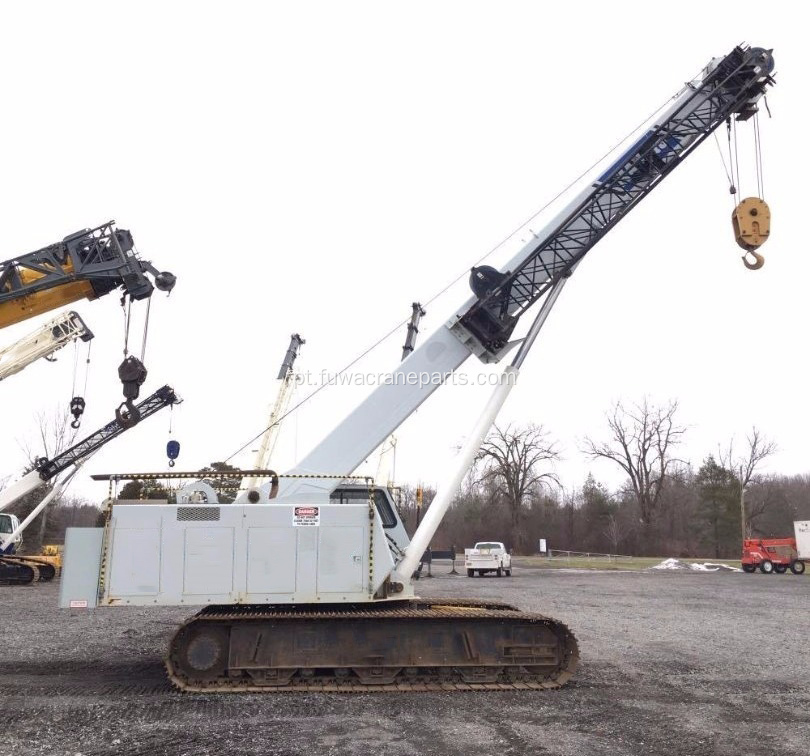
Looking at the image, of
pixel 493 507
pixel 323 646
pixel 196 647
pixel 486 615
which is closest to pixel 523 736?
pixel 486 615

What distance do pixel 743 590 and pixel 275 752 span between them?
74.6ft

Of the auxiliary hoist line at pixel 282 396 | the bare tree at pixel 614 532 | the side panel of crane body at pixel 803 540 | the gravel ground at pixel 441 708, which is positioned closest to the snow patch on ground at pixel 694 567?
the side panel of crane body at pixel 803 540

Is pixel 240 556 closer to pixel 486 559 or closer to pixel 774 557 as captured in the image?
pixel 486 559

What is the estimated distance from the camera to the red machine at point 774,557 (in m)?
34.5

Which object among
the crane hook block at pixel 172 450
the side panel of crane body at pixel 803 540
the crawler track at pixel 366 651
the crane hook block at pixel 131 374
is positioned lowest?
the crawler track at pixel 366 651

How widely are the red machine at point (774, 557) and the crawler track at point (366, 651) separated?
98.9ft

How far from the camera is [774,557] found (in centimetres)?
3472

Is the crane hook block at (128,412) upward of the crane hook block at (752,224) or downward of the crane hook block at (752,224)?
downward

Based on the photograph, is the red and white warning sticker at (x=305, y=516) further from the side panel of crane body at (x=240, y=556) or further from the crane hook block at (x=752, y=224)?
the crane hook block at (x=752, y=224)

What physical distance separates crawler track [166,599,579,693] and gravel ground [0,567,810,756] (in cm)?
33

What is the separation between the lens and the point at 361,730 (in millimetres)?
7191

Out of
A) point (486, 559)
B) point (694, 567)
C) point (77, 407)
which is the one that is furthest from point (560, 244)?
point (694, 567)

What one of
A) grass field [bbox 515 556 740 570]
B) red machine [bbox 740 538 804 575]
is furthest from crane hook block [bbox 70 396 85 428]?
red machine [bbox 740 538 804 575]

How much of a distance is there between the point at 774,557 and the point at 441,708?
32536mm
